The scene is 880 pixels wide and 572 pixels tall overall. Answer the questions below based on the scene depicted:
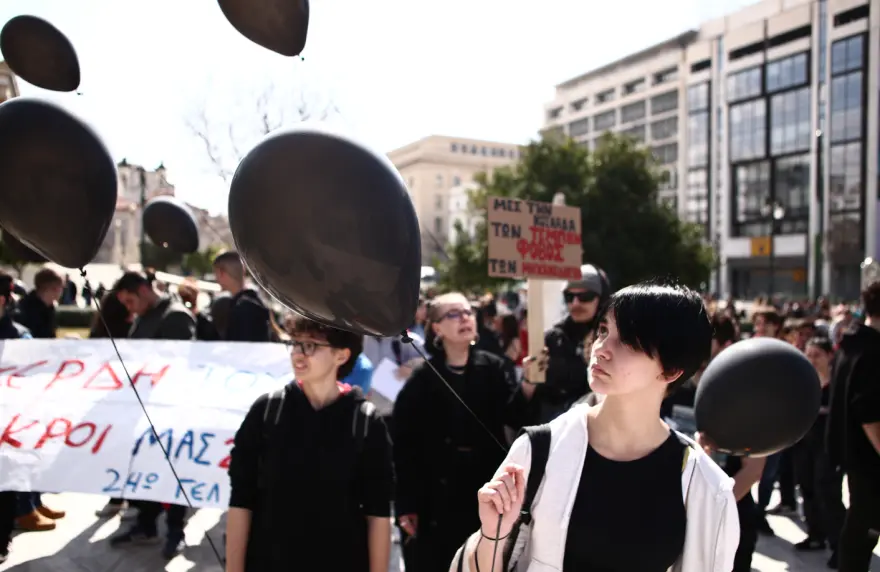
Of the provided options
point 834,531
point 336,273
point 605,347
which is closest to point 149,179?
point 336,273

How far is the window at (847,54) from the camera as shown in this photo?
44.3 metres

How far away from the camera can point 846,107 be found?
45750mm

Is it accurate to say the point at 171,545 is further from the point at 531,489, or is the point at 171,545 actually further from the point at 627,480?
the point at 627,480

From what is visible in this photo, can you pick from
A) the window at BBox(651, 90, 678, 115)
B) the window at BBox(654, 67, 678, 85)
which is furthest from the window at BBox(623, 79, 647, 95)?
the window at BBox(651, 90, 678, 115)

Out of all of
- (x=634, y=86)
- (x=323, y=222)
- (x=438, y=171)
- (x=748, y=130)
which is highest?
(x=634, y=86)

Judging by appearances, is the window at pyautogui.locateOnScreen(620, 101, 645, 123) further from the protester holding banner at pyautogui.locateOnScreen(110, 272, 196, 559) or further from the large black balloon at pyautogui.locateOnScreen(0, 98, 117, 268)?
the large black balloon at pyautogui.locateOnScreen(0, 98, 117, 268)

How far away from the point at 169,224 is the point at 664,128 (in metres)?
66.6

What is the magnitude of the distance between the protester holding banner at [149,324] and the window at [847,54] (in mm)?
51420

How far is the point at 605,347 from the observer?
1657mm

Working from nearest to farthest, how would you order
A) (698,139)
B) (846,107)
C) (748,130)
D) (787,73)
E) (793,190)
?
(846,107) < (787,73) < (793,190) < (748,130) < (698,139)

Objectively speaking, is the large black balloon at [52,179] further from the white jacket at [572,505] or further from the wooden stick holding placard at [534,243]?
the wooden stick holding placard at [534,243]

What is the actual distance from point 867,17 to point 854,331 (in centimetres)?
5112

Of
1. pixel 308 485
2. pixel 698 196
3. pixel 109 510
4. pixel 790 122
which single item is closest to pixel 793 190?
pixel 790 122

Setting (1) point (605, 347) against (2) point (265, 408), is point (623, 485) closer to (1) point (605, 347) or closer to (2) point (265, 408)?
(1) point (605, 347)
